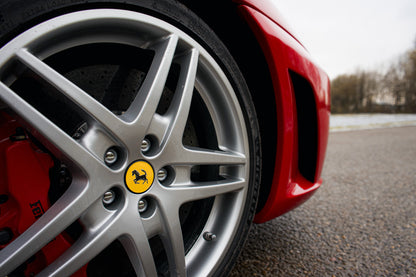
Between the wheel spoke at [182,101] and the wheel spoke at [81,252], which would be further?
the wheel spoke at [182,101]

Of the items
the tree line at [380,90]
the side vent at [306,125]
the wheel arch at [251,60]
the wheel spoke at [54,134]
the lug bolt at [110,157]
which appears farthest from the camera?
the tree line at [380,90]

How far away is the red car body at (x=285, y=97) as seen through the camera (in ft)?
2.95

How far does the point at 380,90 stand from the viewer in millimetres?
35562

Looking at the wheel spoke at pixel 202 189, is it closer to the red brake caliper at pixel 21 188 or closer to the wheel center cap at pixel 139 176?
the wheel center cap at pixel 139 176

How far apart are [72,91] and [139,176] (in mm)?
273

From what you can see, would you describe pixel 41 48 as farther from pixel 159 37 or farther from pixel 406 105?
pixel 406 105

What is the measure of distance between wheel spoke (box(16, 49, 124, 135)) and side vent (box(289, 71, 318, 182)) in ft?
2.39

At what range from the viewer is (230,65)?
90cm

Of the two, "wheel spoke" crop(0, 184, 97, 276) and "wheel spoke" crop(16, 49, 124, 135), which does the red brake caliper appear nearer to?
"wheel spoke" crop(0, 184, 97, 276)

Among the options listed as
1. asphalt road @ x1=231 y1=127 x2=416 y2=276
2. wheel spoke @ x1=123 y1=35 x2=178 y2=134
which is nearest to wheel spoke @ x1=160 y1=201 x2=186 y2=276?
wheel spoke @ x1=123 y1=35 x2=178 y2=134

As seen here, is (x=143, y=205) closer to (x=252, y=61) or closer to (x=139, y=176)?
(x=139, y=176)

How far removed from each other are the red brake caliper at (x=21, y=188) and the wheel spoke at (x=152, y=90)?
0.26 m

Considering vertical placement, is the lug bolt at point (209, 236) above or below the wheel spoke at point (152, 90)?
below

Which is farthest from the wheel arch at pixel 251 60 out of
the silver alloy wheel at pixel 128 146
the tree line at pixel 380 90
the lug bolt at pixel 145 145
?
the tree line at pixel 380 90
